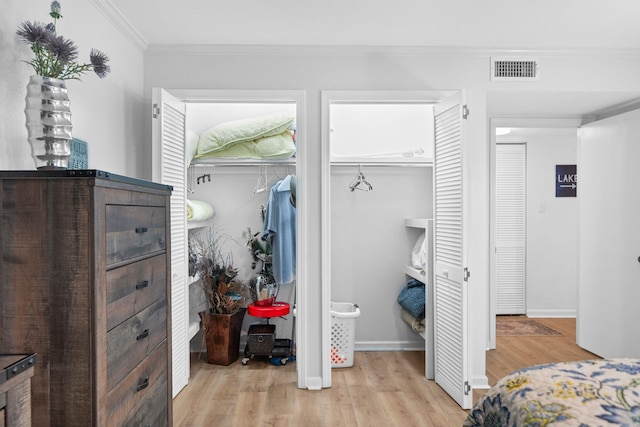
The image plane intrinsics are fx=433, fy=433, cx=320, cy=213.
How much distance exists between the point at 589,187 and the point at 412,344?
226 centimetres

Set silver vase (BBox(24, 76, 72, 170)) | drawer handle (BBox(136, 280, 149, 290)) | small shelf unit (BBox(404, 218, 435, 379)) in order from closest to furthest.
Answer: silver vase (BBox(24, 76, 72, 170)) < drawer handle (BBox(136, 280, 149, 290)) < small shelf unit (BBox(404, 218, 435, 379))

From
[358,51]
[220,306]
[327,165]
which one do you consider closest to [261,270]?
[220,306]

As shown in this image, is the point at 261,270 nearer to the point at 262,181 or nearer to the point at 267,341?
the point at 267,341

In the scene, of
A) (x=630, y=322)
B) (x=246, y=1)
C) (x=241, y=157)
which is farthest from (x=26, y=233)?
(x=630, y=322)

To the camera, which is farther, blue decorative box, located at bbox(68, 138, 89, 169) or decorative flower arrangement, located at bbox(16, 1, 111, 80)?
blue decorative box, located at bbox(68, 138, 89, 169)

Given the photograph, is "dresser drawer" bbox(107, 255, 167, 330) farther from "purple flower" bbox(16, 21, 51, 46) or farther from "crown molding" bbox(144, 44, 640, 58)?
"crown molding" bbox(144, 44, 640, 58)

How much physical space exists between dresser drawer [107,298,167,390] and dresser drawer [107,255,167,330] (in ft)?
0.11

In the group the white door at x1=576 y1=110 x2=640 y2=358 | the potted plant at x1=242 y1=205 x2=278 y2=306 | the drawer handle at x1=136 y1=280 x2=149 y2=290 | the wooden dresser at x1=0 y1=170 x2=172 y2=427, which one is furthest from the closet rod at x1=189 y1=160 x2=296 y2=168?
the white door at x1=576 y1=110 x2=640 y2=358

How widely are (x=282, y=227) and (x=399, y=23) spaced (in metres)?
1.90

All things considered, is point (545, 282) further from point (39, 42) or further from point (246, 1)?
point (39, 42)

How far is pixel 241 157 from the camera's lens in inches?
151

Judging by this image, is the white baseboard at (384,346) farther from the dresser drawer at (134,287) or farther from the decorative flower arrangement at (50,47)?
the decorative flower arrangement at (50,47)

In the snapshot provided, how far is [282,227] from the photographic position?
12.7 ft

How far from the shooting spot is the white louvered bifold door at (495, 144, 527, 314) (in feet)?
18.2
